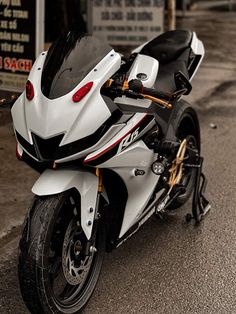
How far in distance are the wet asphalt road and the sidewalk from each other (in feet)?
1.73

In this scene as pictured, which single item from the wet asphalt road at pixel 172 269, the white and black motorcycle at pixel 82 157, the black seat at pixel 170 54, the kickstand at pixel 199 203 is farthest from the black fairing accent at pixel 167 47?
the wet asphalt road at pixel 172 269

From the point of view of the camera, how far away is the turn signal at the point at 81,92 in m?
2.98

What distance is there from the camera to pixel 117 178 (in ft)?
11.0

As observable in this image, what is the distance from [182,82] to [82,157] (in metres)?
1.02

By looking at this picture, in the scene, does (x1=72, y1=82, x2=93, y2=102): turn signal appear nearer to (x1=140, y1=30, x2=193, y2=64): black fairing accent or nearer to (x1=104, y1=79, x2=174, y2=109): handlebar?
(x1=104, y1=79, x2=174, y2=109): handlebar

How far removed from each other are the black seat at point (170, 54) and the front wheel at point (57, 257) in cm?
129

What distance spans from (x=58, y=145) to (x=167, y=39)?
190 centimetres

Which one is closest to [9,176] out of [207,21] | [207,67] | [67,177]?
[67,177]

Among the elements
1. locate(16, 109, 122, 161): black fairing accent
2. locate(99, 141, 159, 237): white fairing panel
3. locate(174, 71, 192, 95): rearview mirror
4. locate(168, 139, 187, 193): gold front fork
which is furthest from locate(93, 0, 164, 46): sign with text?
locate(16, 109, 122, 161): black fairing accent

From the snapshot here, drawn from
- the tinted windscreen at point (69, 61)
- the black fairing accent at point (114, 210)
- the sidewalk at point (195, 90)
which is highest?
the tinted windscreen at point (69, 61)

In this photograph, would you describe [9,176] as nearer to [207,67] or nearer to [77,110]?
[77,110]

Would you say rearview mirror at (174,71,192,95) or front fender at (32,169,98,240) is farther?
rearview mirror at (174,71,192,95)

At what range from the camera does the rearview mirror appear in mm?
3630

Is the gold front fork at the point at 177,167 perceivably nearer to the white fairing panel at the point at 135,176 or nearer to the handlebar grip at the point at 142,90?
the white fairing panel at the point at 135,176
